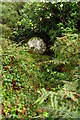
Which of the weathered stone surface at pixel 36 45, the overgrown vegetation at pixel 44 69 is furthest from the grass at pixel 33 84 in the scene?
the weathered stone surface at pixel 36 45

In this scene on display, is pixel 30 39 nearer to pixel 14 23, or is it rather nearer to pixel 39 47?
pixel 39 47

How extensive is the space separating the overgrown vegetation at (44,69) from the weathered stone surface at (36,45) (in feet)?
0.72

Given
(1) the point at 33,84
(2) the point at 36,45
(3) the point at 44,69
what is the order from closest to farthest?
(1) the point at 33,84 < (3) the point at 44,69 < (2) the point at 36,45

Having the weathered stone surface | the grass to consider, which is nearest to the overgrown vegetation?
the grass

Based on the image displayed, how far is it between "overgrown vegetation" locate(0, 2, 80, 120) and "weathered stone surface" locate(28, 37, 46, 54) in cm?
22

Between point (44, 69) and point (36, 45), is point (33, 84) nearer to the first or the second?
point (44, 69)

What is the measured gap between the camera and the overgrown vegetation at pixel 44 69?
271 centimetres

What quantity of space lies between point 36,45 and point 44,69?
94 cm

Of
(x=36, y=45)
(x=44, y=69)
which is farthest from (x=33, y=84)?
(x=36, y=45)

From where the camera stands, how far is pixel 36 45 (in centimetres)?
566

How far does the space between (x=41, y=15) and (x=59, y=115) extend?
3.57m

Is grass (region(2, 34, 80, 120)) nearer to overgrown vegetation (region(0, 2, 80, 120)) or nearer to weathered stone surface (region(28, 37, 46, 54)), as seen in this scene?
overgrown vegetation (region(0, 2, 80, 120))

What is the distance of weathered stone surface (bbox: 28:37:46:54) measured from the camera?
18.4 feet

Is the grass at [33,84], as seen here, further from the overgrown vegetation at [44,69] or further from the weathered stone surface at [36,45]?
the weathered stone surface at [36,45]
